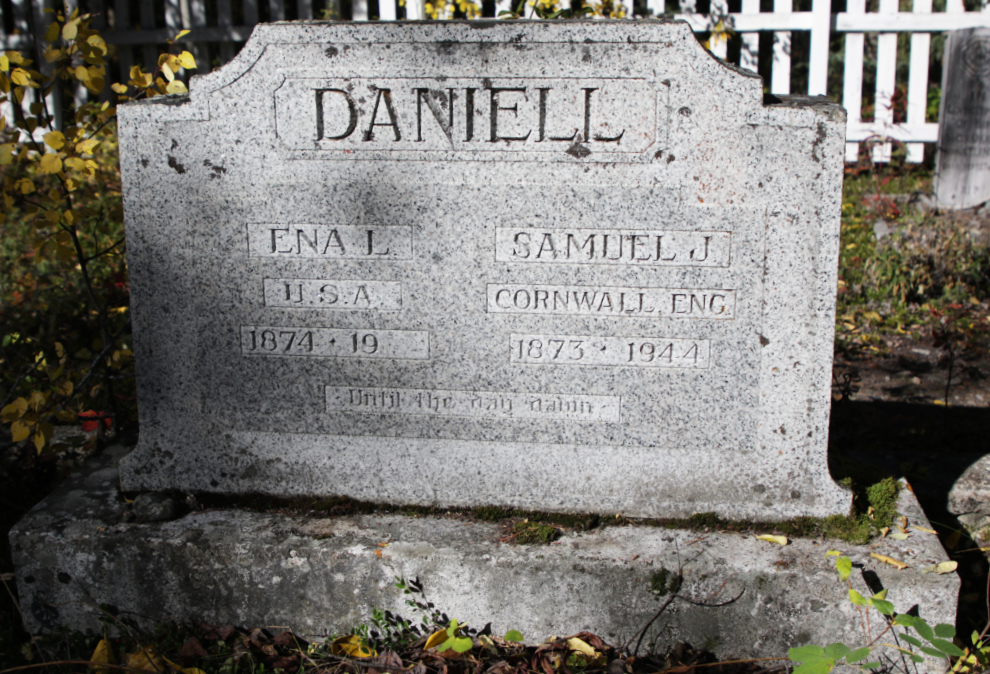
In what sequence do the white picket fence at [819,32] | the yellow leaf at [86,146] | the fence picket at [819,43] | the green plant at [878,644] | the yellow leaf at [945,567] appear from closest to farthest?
the green plant at [878,644], the yellow leaf at [945,567], the yellow leaf at [86,146], the fence picket at [819,43], the white picket fence at [819,32]

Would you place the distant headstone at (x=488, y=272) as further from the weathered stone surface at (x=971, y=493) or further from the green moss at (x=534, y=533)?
the weathered stone surface at (x=971, y=493)

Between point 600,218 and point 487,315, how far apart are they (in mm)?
397

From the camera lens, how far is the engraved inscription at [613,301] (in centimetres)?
210

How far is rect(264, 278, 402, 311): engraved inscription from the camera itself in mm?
2186

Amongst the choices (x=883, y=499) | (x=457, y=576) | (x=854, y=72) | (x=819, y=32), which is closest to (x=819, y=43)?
(x=819, y=32)

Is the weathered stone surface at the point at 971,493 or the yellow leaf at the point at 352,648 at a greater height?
the weathered stone surface at the point at 971,493

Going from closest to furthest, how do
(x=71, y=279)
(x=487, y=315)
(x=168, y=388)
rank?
(x=487, y=315) → (x=168, y=388) → (x=71, y=279)

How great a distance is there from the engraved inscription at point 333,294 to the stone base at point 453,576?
0.60 m

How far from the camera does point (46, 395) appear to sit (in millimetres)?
2434

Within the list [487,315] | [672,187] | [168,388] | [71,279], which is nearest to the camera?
[672,187]

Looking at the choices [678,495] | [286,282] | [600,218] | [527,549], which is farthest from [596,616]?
[286,282]

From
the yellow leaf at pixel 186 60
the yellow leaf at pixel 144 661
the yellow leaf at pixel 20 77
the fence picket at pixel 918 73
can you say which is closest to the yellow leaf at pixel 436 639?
the yellow leaf at pixel 144 661

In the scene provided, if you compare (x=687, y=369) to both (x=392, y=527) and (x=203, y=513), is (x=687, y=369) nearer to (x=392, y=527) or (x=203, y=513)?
(x=392, y=527)

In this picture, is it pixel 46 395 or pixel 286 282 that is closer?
pixel 286 282
